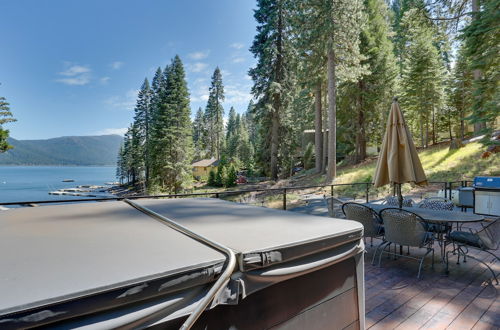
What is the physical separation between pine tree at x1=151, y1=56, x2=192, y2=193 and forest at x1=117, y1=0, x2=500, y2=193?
0.28 feet

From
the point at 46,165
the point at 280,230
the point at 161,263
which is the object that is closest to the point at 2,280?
the point at 161,263

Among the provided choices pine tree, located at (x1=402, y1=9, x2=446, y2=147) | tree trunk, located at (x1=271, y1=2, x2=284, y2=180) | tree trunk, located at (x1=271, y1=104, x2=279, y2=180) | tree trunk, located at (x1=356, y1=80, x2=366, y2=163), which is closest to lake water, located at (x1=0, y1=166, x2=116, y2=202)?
tree trunk, located at (x1=271, y1=104, x2=279, y2=180)

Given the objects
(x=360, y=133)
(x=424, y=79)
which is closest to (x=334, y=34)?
(x=360, y=133)

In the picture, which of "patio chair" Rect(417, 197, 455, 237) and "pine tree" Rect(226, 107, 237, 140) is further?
"pine tree" Rect(226, 107, 237, 140)

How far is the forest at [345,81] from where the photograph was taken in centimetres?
1088

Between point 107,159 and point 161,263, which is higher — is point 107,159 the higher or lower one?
the higher one

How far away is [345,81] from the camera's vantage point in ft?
49.3

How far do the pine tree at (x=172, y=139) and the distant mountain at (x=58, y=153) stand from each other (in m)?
116

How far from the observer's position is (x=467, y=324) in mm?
2133

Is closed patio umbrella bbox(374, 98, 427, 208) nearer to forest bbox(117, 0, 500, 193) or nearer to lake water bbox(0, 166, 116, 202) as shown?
forest bbox(117, 0, 500, 193)

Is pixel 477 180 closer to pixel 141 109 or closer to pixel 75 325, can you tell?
pixel 75 325

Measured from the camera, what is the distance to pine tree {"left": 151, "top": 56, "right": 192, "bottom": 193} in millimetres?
21831

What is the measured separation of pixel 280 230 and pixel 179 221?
0.61 m

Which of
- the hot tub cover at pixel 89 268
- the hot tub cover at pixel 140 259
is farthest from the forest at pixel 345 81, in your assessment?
the hot tub cover at pixel 89 268
